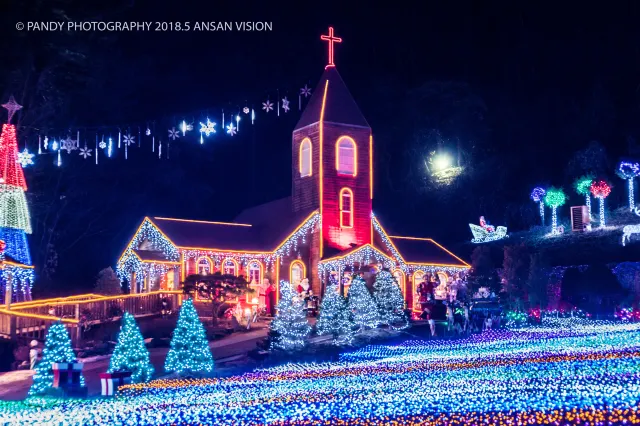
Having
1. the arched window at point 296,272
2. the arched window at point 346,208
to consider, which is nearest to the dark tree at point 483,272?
the arched window at point 346,208

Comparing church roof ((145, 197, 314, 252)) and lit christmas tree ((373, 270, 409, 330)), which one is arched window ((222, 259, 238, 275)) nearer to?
church roof ((145, 197, 314, 252))

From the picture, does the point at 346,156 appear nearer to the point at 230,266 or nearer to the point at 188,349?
the point at 230,266

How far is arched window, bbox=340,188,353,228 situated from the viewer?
41.6 meters

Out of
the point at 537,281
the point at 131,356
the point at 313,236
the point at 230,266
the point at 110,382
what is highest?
the point at 313,236

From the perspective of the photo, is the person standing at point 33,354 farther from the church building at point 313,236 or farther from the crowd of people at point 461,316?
the crowd of people at point 461,316

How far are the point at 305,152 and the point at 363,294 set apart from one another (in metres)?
13.4

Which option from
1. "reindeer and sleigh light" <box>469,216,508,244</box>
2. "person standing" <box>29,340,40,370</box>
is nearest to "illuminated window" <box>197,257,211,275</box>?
"person standing" <box>29,340,40,370</box>

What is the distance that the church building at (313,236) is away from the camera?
3847 cm

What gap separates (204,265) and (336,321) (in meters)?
11.2

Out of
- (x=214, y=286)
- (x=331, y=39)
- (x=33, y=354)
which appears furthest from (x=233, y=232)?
(x=33, y=354)

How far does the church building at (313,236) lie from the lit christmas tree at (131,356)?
1469 centimetres

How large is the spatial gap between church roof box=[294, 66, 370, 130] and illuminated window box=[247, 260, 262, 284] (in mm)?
7340

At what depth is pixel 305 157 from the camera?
4228 cm

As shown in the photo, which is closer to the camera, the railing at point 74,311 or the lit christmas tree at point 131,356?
the lit christmas tree at point 131,356
